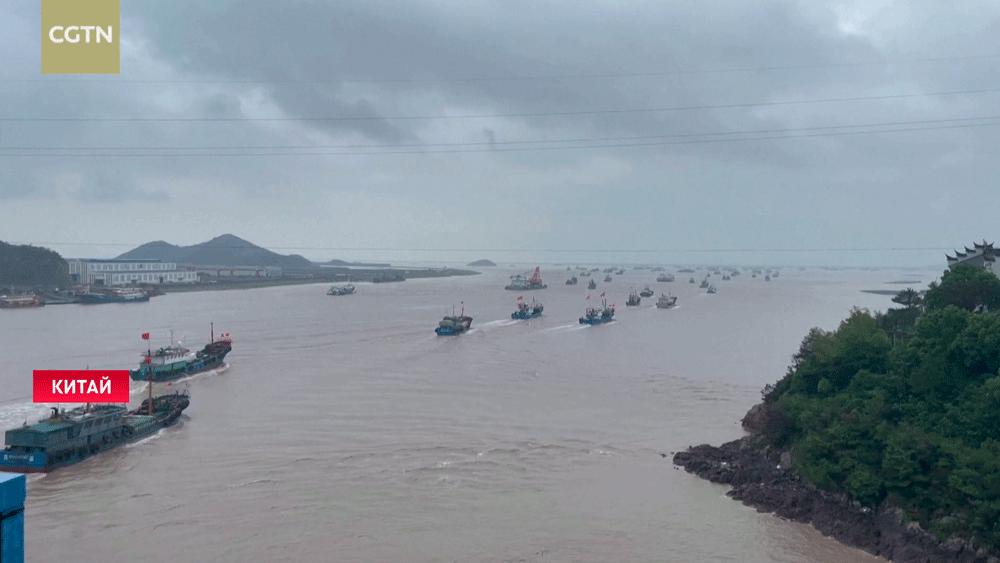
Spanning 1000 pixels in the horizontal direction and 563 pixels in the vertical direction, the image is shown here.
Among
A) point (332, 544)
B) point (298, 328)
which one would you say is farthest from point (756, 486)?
point (298, 328)

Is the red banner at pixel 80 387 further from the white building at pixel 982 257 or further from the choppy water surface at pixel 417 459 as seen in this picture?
the white building at pixel 982 257

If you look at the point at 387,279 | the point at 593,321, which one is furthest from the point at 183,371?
the point at 387,279

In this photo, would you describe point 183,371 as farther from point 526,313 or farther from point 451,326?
point 526,313

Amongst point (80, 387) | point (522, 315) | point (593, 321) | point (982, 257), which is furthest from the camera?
point (522, 315)

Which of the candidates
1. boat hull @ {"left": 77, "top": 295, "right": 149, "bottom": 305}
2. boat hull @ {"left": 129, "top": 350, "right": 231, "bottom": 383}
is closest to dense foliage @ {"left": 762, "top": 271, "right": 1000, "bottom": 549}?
boat hull @ {"left": 129, "top": 350, "right": 231, "bottom": 383}

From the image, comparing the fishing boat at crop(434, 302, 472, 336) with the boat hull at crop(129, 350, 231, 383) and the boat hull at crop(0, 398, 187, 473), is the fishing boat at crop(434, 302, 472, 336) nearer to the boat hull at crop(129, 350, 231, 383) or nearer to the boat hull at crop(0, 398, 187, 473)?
the boat hull at crop(129, 350, 231, 383)

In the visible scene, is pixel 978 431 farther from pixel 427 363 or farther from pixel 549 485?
pixel 427 363

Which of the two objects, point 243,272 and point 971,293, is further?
point 243,272

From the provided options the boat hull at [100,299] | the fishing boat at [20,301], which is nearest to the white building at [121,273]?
the boat hull at [100,299]
